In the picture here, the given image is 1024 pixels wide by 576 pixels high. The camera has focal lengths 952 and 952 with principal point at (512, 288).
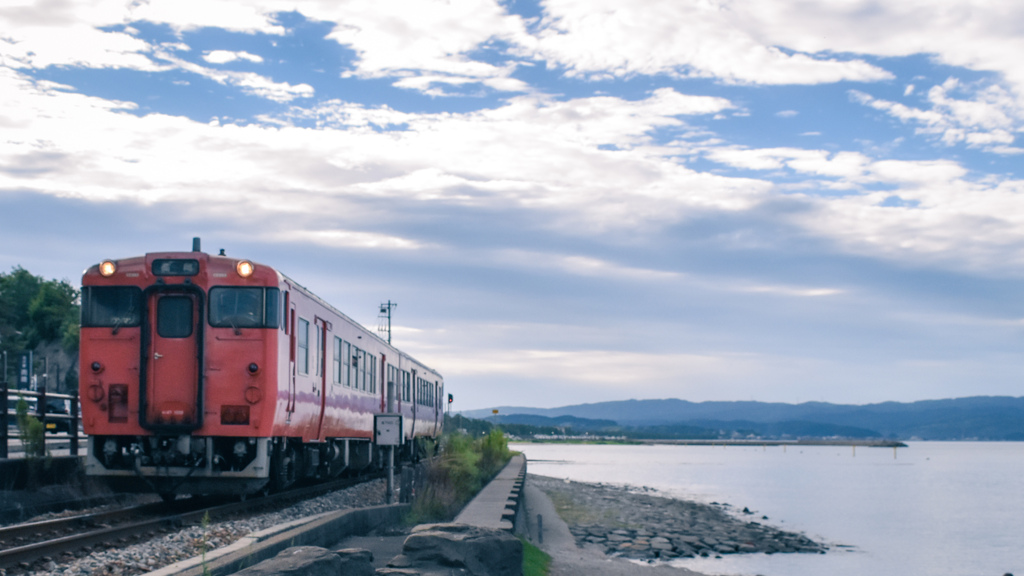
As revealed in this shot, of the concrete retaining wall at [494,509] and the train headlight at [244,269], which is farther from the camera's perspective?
the train headlight at [244,269]

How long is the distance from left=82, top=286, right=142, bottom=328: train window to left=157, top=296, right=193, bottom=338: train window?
0.28 m

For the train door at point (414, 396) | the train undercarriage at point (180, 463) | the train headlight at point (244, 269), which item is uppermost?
the train headlight at point (244, 269)

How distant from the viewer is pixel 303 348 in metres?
14.4

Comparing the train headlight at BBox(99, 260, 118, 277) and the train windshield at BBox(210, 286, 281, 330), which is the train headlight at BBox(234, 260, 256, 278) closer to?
the train windshield at BBox(210, 286, 281, 330)

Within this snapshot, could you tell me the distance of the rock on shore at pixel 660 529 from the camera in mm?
27719

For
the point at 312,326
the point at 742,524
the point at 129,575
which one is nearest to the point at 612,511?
the point at 742,524

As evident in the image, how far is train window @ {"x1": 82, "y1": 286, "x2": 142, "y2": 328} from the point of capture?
1279cm

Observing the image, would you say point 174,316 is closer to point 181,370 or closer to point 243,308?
point 181,370

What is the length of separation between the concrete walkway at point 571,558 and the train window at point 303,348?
4924 millimetres

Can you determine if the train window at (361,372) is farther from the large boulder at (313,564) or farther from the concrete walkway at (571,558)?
the large boulder at (313,564)

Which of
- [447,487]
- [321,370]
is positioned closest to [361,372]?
[321,370]

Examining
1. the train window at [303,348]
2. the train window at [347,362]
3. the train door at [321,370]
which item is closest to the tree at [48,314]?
the train window at [347,362]

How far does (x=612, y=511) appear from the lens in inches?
1495

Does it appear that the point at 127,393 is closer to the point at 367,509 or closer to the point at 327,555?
the point at 367,509
